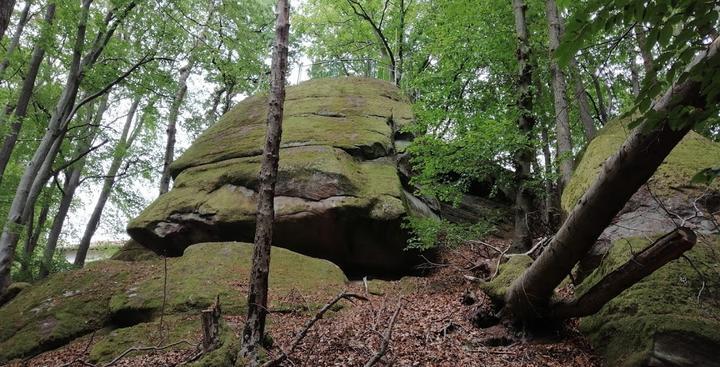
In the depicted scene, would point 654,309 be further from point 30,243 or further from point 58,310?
point 30,243

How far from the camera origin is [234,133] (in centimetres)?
1424

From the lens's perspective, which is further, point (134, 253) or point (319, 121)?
point (319, 121)

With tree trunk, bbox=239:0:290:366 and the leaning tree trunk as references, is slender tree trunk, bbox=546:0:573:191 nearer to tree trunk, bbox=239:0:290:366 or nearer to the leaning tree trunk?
the leaning tree trunk

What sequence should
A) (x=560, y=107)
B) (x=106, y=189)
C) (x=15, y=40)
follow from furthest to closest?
(x=106, y=189) → (x=15, y=40) → (x=560, y=107)

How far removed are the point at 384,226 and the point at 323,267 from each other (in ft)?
6.01

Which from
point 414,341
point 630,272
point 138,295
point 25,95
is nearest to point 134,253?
point 25,95

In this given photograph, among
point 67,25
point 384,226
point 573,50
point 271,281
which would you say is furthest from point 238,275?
point 573,50

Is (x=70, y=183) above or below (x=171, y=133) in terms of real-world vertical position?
below

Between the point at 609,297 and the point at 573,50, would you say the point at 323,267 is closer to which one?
the point at 609,297

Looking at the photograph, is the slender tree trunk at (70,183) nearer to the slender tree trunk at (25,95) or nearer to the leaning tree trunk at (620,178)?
the slender tree trunk at (25,95)

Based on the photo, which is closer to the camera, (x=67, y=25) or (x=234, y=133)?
(x=67, y=25)

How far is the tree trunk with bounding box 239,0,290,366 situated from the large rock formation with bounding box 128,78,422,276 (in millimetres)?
5354

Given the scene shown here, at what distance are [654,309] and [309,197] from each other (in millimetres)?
8043

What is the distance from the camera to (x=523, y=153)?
29.2 ft
